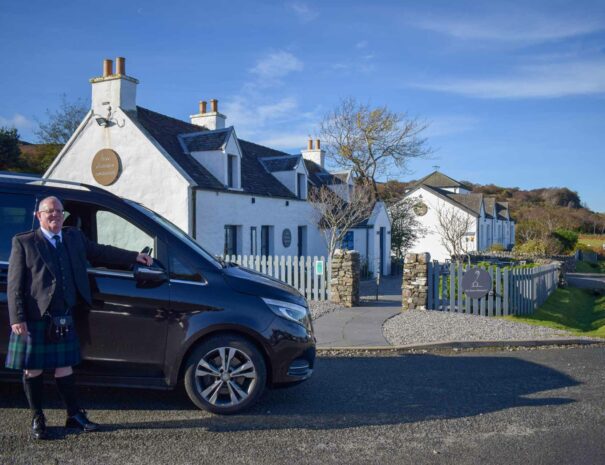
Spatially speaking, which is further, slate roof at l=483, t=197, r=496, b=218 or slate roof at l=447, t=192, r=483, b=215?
slate roof at l=483, t=197, r=496, b=218

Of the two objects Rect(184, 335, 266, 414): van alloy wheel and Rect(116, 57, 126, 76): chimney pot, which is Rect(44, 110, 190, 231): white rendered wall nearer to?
Rect(116, 57, 126, 76): chimney pot

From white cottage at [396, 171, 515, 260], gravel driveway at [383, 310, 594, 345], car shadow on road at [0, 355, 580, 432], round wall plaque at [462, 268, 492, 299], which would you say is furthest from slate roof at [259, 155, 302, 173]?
white cottage at [396, 171, 515, 260]

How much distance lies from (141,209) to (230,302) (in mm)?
1409

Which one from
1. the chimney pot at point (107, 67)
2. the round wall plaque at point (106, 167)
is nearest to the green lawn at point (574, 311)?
the round wall plaque at point (106, 167)

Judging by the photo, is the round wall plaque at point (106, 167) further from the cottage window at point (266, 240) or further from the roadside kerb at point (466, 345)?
the roadside kerb at point (466, 345)

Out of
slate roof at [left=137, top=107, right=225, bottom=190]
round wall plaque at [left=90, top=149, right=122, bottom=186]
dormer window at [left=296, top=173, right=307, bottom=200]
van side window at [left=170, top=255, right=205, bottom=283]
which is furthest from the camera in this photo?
dormer window at [left=296, top=173, right=307, bottom=200]

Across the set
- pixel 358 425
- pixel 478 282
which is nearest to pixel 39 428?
pixel 358 425

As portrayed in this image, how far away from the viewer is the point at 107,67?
17.3m

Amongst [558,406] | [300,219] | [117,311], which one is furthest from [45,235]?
[300,219]

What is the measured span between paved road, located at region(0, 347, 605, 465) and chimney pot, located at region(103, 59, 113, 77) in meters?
13.6

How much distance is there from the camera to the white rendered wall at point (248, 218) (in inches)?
675

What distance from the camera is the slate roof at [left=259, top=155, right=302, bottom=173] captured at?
23.3 meters

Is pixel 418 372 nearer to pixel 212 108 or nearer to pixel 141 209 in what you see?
pixel 141 209

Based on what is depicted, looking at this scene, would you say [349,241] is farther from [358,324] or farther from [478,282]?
[358,324]
